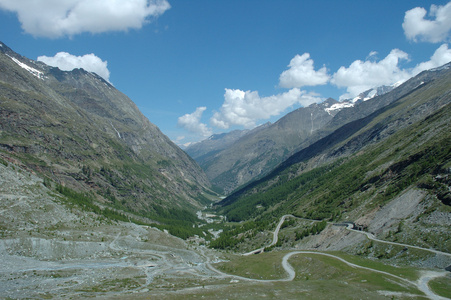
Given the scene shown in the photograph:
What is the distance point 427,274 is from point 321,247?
168 feet

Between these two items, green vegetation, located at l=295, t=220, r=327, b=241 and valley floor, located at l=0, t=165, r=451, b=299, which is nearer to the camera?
valley floor, located at l=0, t=165, r=451, b=299

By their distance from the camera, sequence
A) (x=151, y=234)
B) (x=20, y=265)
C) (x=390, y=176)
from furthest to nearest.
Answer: (x=390, y=176), (x=151, y=234), (x=20, y=265)

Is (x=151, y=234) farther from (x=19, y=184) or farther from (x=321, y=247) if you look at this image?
(x=321, y=247)

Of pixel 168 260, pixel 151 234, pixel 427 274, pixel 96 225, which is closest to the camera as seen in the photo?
pixel 427 274

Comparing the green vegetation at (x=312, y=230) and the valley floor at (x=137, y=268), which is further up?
the valley floor at (x=137, y=268)

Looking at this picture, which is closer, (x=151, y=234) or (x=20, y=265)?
(x=20, y=265)

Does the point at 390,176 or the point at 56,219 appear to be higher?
the point at 56,219

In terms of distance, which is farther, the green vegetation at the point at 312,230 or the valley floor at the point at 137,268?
the green vegetation at the point at 312,230

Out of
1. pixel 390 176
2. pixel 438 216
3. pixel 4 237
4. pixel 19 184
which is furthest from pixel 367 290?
pixel 19 184

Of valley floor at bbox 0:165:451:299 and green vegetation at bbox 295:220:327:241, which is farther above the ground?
valley floor at bbox 0:165:451:299

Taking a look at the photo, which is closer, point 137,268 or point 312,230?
point 137,268

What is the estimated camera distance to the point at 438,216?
6844 centimetres

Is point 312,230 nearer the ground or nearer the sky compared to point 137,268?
nearer the ground

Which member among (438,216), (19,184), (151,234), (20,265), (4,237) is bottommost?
(438,216)
